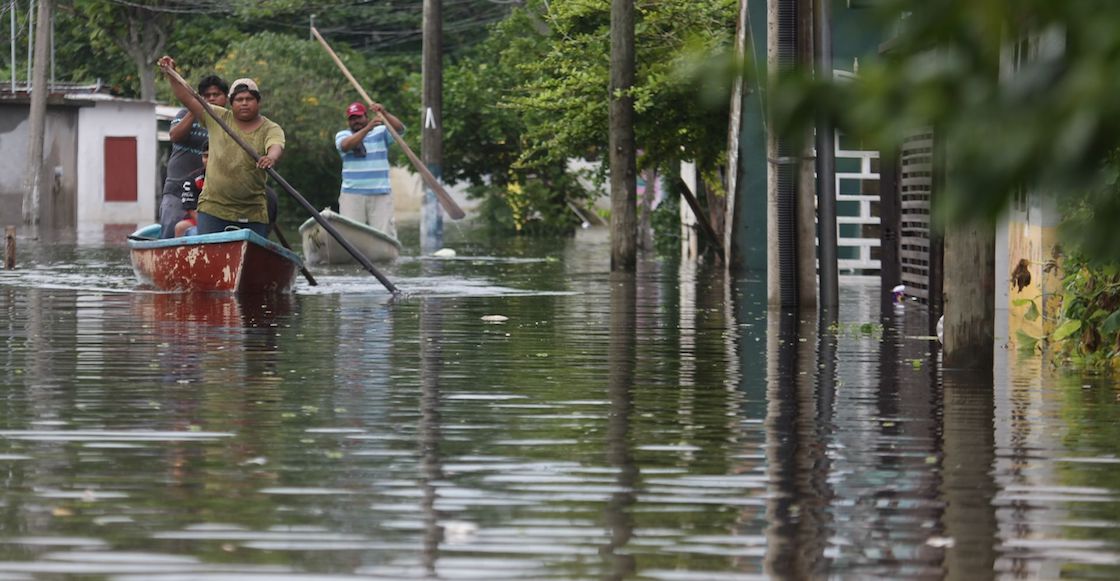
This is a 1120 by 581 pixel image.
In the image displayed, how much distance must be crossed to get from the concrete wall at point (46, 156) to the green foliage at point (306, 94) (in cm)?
686

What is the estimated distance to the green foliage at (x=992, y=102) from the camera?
2.51m

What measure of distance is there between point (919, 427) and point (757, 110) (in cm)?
1528

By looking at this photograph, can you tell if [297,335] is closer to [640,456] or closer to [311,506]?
[640,456]

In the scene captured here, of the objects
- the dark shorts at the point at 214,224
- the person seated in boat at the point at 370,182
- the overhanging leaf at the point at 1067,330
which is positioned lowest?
the overhanging leaf at the point at 1067,330

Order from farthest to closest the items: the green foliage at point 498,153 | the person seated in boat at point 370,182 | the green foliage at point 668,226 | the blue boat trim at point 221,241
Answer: the green foliage at point 498,153 < the green foliage at point 668,226 < the person seated in boat at point 370,182 < the blue boat trim at point 221,241

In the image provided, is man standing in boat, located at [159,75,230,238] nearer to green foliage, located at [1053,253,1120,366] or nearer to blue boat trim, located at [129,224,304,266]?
blue boat trim, located at [129,224,304,266]

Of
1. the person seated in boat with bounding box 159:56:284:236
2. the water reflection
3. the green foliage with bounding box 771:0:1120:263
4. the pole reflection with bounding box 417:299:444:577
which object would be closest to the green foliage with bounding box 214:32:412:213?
the person seated in boat with bounding box 159:56:284:236

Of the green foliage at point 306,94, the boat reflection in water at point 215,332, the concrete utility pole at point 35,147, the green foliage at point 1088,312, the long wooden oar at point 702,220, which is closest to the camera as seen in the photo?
the boat reflection in water at point 215,332

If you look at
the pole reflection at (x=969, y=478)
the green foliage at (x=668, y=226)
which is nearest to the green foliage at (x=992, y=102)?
the pole reflection at (x=969, y=478)

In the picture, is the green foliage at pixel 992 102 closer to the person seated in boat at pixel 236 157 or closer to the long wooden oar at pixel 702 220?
the person seated in boat at pixel 236 157

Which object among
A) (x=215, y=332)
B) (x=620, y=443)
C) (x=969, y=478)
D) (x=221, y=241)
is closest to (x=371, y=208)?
(x=221, y=241)

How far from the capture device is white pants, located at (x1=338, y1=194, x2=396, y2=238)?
27859mm

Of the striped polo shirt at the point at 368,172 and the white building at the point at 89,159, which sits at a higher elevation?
the white building at the point at 89,159

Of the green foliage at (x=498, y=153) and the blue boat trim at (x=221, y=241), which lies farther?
the green foliage at (x=498, y=153)
